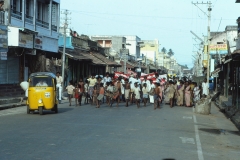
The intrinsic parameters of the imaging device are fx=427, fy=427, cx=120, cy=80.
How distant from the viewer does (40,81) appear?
1919cm

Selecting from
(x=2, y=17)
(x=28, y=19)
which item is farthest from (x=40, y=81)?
(x=28, y=19)

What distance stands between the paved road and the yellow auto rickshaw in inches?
92.9

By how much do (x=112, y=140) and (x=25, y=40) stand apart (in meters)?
16.7

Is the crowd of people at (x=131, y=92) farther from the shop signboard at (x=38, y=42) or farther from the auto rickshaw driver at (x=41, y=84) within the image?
the auto rickshaw driver at (x=41, y=84)

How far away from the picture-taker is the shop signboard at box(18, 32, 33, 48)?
25692 millimetres

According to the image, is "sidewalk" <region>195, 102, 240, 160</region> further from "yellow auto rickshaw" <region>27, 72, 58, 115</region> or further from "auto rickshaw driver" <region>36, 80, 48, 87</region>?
"auto rickshaw driver" <region>36, 80, 48, 87</region>

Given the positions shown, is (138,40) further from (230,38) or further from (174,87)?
(174,87)

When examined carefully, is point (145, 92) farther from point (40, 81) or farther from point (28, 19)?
point (28, 19)

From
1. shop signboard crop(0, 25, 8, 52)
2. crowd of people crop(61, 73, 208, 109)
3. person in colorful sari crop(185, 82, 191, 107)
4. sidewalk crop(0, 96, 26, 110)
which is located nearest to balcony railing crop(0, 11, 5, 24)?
shop signboard crop(0, 25, 8, 52)

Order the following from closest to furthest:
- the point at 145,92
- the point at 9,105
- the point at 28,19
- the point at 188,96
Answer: the point at 9,105 < the point at 145,92 < the point at 188,96 < the point at 28,19

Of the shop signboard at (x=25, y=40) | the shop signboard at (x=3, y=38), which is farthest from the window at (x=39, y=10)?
the shop signboard at (x=3, y=38)

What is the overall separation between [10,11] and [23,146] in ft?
56.3

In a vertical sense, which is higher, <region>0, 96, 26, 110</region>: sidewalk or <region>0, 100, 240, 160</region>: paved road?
<region>0, 96, 26, 110</region>: sidewalk

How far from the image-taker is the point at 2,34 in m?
24.0
